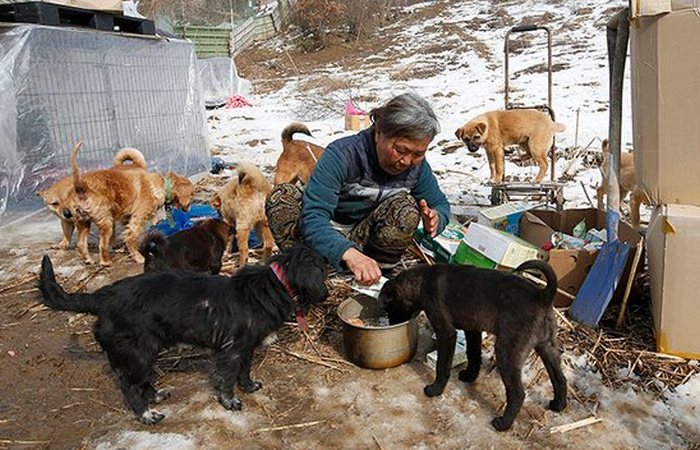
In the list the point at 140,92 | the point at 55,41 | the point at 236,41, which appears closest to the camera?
the point at 55,41

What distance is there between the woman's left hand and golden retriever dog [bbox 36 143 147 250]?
133 inches

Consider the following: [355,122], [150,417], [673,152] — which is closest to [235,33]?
[355,122]

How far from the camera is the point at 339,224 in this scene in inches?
158

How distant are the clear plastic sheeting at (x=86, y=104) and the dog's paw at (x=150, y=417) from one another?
4.40m

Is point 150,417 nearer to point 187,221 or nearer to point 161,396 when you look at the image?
point 161,396

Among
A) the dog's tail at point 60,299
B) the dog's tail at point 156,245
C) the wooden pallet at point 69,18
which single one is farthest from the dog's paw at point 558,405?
the wooden pallet at point 69,18

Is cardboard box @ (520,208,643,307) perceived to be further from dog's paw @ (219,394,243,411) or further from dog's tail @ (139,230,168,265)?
dog's tail @ (139,230,168,265)

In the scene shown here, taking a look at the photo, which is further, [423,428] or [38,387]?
[38,387]

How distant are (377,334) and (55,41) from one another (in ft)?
18.1

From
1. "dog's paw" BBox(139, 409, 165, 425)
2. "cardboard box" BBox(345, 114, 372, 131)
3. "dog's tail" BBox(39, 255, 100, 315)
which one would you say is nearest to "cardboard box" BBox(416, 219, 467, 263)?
"dog's paw" BBox(139, 409, 165, 425)

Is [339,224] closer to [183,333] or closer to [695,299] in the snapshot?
[183,333]

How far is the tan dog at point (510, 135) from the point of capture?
786cm

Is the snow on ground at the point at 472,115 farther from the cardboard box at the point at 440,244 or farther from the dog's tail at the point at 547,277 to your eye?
the cardboard box at the point at 440,244

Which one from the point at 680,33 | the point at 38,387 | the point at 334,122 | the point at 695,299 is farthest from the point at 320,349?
the point at 334,122
